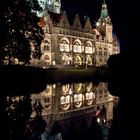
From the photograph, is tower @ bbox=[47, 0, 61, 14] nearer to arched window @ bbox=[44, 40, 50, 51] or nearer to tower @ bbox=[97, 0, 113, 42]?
tower @ bbox=[97, 0, 113, 42]

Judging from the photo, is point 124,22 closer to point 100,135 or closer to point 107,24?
point 100,135

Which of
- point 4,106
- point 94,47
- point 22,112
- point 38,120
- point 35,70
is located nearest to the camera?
point 38,120

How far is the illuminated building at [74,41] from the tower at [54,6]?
115 cm

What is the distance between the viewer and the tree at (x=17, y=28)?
40.2m

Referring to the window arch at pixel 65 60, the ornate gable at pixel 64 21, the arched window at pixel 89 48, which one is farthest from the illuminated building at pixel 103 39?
the window arch at pixel 65 60

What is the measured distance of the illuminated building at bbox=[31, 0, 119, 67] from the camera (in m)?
123

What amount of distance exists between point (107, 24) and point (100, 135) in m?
165

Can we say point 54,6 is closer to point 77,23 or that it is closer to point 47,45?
point 77,23

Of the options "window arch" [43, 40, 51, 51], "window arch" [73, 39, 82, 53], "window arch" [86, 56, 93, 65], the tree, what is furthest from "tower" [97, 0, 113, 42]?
the tree

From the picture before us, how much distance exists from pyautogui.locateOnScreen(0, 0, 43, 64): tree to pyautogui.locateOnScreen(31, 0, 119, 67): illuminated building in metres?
69.6

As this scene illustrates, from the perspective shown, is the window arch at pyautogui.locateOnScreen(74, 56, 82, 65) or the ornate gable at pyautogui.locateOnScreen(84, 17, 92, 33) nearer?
the window arch at pyautogui.locateOnScreen(74, 56, 82, 65)

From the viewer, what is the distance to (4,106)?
61.3ft

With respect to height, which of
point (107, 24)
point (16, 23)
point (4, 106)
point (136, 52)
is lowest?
point (4, 106)

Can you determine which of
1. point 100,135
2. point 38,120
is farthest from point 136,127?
point 38,120
